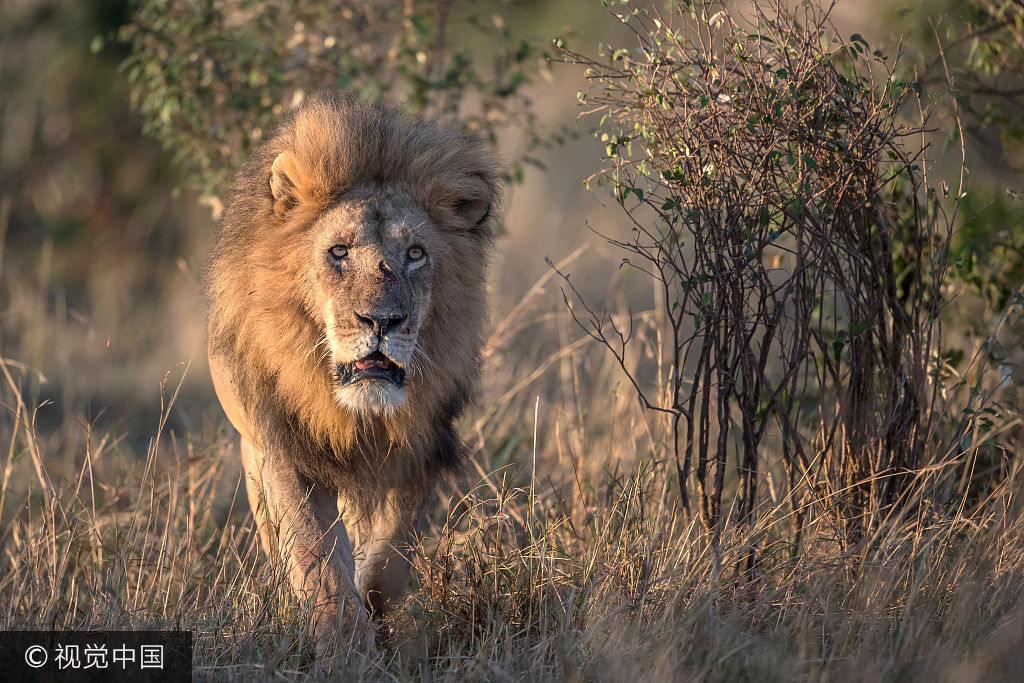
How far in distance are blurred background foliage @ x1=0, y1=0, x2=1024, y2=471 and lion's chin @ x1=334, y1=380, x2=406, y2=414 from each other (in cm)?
68

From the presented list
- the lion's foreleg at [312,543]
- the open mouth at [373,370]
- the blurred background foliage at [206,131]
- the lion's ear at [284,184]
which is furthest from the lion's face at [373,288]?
the blurred background foliage at [206,131]

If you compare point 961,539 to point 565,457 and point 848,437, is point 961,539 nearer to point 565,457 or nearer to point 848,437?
point 848,437

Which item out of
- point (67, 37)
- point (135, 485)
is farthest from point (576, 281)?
point (135, 485)

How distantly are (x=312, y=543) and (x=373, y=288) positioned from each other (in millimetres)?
941

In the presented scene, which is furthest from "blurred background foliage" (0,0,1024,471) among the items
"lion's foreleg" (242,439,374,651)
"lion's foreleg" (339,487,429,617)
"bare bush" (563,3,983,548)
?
"lion's foreleg" (339,487,429,617)

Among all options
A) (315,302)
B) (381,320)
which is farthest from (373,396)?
(315,302)

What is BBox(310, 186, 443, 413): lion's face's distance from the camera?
321 centimetres

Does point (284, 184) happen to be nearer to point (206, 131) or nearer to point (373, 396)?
point (373, 396)

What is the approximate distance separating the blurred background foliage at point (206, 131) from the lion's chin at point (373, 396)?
2.24 feet

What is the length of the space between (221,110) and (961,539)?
4.29 meters

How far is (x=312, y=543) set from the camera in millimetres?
3590

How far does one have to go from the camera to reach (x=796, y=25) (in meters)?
3.61

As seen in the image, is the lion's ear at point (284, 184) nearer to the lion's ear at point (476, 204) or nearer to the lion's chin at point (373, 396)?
the lion's ear at point (476, 204)

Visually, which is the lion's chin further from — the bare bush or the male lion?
the bare bush
